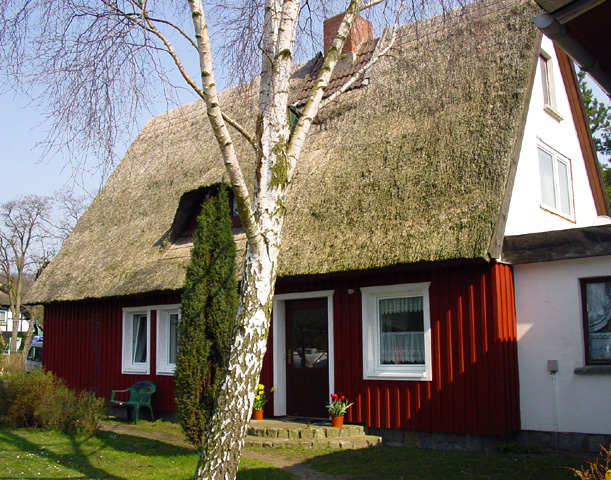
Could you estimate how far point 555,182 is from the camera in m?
11.9

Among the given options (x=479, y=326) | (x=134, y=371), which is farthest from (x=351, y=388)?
(x=134, y=371)

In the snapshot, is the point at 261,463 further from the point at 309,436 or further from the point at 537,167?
the point at 537,167

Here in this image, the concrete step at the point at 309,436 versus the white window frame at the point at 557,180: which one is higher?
the white window frame at the point at 557,180

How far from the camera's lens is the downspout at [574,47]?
4.38 metres

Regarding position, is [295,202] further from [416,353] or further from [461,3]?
[461,3]

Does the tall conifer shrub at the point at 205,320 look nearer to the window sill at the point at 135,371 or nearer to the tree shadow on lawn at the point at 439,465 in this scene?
the tree shadow on lawn at the point at 439,465

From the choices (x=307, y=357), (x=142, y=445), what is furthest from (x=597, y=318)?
(x=142, y=445)

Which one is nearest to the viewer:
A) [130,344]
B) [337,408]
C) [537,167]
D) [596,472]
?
[596,472]

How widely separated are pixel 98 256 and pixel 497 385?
10314 mm

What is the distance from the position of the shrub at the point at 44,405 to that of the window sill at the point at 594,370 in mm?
7888

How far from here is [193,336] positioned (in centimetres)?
934

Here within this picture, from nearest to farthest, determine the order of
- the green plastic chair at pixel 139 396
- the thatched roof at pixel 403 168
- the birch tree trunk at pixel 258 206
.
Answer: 1. the birch tree trunk at pixel 258 206
2. the thatched roof at pixel 403 168
3. the green plastic chair at pixel 139 396

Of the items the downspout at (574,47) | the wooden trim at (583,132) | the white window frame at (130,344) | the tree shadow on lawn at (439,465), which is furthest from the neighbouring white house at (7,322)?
the downspout at (574,47)

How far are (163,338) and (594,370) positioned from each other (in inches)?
348
